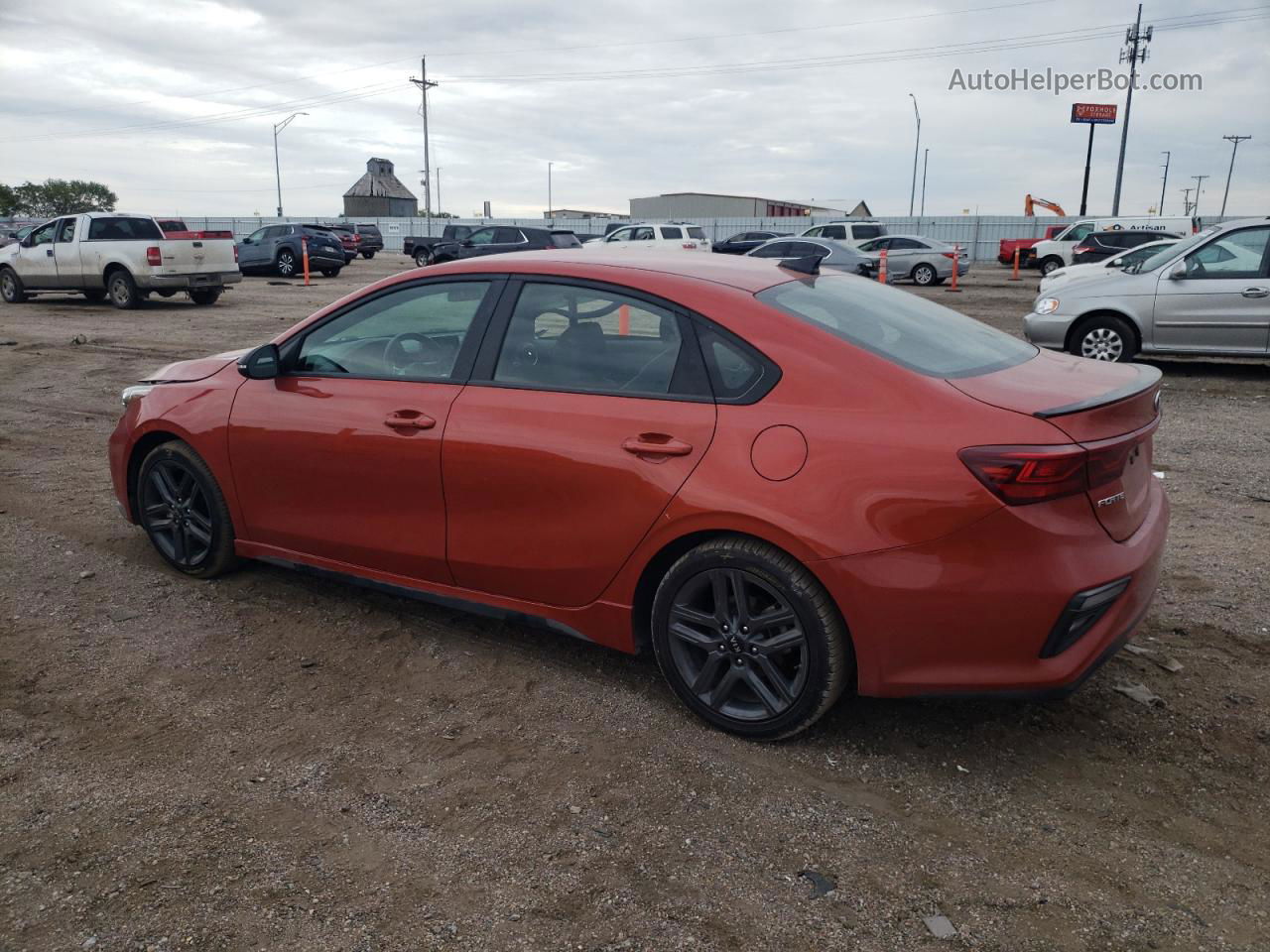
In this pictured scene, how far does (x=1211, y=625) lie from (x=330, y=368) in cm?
393

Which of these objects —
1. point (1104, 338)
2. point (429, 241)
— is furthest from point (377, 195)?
point (1104, 338)

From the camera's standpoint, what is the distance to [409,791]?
10.3ft

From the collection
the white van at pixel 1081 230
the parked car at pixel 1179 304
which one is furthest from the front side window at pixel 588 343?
the white van at pixel 1081 230

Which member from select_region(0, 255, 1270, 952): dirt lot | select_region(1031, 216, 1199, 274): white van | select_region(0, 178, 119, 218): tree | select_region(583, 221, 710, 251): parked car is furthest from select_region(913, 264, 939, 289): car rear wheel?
select_region(0, 178, 119, 218): tree

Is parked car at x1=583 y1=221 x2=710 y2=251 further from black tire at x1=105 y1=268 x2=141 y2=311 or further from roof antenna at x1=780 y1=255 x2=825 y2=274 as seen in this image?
roof antenna at x1=780 y1=255 x2=825 y2=274

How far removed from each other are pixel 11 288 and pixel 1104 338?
67.1 ft

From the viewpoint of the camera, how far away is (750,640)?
3.26 m

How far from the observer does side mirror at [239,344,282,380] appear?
170 inches

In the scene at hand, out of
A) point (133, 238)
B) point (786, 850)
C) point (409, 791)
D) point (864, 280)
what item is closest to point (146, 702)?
point (409, 791)

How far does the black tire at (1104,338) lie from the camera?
10.8 m

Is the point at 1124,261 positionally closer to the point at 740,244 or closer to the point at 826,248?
the point at 826,248

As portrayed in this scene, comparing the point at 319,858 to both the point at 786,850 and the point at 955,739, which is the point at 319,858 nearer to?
the point at 786,850

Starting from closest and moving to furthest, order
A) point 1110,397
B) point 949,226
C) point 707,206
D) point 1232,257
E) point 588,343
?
1. point 1110,397
2. point 588,343
3. point 1232,257
4. point 949,226
5. point 707,206

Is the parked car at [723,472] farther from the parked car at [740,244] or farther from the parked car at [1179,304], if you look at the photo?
the parked car at [740,244]
